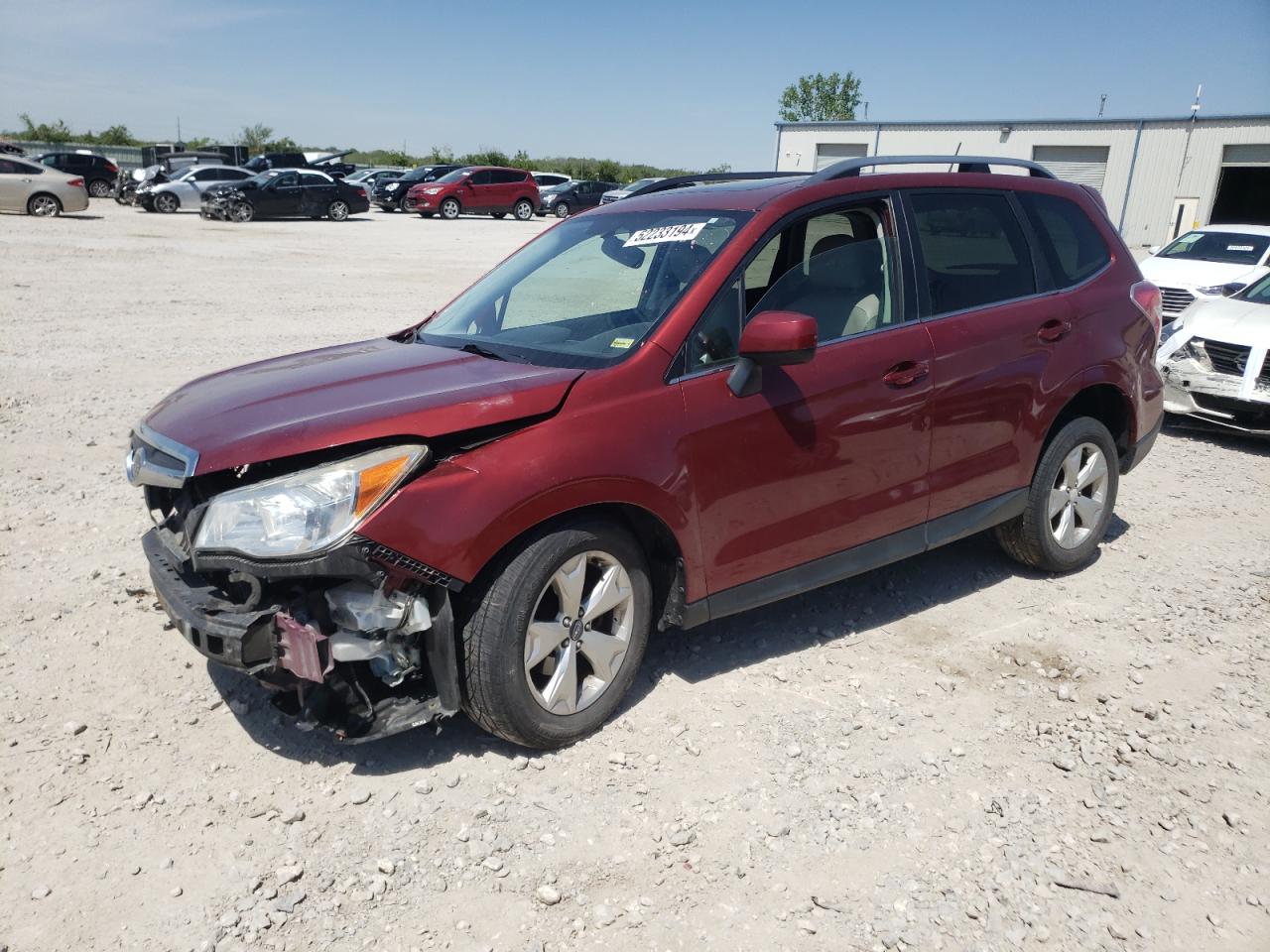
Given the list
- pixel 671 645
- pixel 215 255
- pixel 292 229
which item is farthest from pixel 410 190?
pixel 671 645

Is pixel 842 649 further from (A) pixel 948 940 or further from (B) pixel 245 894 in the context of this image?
(B) pixel 245 894

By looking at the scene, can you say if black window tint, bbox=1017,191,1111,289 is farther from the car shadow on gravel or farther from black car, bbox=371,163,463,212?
black car, bbox=371,163,463,212

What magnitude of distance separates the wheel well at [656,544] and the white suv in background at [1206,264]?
34.3 feet

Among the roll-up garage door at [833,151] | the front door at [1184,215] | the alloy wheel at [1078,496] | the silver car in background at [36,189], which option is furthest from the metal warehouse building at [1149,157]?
the alloy wheel at [1078,496]

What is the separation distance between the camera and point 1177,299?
1195cm

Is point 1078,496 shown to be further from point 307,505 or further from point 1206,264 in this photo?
point 1206,264

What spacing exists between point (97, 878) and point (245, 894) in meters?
0.45

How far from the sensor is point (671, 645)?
4.22 m

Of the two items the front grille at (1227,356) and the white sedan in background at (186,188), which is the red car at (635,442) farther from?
the white sedan in background at (186,188)

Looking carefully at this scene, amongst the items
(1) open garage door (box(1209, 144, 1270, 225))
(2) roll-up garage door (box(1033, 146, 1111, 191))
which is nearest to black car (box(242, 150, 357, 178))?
(2) roll-up garage door (box(1033, 146, 1111, 191))

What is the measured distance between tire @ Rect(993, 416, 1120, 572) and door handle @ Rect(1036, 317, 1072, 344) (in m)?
0.49

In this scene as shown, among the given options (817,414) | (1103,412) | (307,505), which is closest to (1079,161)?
(1103,412)

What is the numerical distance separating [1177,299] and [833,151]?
37087 millimetres

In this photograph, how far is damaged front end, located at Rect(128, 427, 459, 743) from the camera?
112 inches
